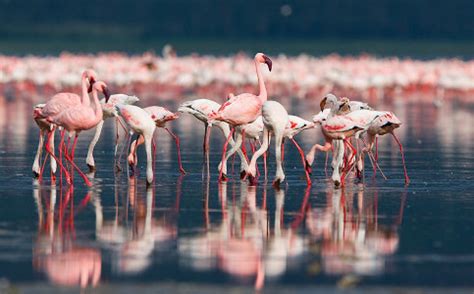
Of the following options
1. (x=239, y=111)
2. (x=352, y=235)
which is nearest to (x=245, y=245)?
(x=352, y=235)

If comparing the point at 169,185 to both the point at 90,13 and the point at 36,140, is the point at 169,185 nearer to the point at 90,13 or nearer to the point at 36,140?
the point at 36,140

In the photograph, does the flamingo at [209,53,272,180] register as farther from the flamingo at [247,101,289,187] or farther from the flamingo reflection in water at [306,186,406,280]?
the flamingo reflection in water at [306,186,406,280]

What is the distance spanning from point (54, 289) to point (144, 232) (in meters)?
2.30

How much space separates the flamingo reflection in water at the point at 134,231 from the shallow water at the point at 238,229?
11 millimetres

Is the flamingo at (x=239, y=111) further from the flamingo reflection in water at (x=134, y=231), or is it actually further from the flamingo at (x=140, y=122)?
the flamingo reflection in water at (x=134, y=231)

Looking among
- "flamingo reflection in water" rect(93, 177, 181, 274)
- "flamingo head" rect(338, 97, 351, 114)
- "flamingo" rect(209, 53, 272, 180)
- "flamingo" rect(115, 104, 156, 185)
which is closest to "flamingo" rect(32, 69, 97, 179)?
"flamingo" rect(115, 104, 156, 185)

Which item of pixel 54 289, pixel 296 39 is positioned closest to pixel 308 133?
pixel 54 289

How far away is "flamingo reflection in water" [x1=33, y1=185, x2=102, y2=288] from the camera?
9367 millimetres

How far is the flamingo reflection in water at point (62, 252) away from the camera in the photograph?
9367mm

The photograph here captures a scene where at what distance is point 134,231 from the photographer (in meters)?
11.3

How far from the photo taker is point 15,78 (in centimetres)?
3688

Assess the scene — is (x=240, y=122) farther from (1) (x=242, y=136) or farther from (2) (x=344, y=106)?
(2) (x=344, y=106)

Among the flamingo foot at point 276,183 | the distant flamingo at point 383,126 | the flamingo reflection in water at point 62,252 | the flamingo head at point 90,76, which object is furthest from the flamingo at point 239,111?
the flamingo reflection in water at point 62,252

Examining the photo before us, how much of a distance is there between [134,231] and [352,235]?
1.70 m
